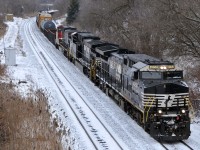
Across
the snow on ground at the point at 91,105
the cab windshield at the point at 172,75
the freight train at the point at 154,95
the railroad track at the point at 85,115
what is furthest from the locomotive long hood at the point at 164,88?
the railroad track at the point at 85,115

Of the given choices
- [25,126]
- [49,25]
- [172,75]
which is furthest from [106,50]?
[49,25]

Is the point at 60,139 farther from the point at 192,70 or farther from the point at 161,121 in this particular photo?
the point at 192,70

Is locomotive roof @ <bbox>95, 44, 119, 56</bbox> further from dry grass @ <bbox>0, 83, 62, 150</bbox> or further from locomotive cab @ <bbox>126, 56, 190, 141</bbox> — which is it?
locomotive cab @ <bbox>126, 56, 190, 141</bbox>

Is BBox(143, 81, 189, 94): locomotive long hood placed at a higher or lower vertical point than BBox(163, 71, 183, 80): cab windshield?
lower

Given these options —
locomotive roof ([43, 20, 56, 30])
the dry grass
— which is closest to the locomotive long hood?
the dry grass

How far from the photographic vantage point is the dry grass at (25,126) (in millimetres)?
14257

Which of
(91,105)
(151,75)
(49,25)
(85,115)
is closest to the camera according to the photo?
(151,75)

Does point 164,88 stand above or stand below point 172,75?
below

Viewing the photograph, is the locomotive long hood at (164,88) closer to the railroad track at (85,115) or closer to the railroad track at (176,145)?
the railroad track at (176,145)

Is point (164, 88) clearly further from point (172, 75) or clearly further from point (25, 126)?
point (25, 126)

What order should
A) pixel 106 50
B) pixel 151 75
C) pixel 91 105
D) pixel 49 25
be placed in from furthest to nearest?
pixel 49 25
pixel 106 50
pixel 91 105
pixel 151 75

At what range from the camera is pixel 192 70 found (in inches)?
1148

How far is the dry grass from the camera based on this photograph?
46.8 feet

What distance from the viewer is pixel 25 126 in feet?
54.6
